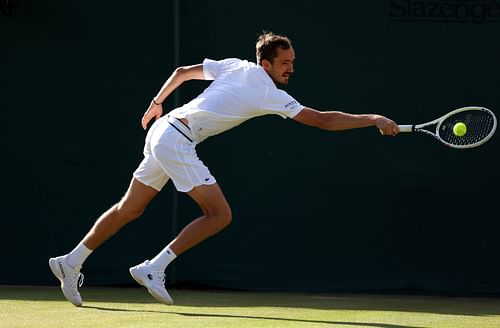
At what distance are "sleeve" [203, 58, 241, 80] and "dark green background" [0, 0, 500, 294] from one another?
1.33 meters

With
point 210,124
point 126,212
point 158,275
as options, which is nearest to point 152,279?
point 158,275

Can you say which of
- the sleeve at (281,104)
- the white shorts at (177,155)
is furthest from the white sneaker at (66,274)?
the sleeve at (281,104)

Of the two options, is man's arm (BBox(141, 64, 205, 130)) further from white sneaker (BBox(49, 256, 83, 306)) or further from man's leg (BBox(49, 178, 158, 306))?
white sneaker (BBox(49, 256, 83, 306))

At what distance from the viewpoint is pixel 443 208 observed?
22.1 feet

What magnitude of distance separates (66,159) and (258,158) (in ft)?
4.27

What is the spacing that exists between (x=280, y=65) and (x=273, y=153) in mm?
1588

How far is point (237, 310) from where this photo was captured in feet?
18.9

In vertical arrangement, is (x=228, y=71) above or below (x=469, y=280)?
above

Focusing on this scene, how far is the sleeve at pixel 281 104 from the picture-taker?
5195 millimetres

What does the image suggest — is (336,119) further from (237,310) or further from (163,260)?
(237,310)

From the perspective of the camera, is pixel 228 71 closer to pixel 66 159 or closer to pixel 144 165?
pixel 144 165

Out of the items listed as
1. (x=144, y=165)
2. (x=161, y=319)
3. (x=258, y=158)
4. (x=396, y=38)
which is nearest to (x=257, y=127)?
(x=258, y=158)

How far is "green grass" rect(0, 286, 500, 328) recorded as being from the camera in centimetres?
513

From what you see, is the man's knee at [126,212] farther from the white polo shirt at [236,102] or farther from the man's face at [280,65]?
the man's face at [280,65]
